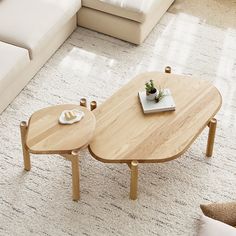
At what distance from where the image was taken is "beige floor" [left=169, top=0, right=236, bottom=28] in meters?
5.00

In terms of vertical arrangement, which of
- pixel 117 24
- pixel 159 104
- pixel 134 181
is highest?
pixel 159 104

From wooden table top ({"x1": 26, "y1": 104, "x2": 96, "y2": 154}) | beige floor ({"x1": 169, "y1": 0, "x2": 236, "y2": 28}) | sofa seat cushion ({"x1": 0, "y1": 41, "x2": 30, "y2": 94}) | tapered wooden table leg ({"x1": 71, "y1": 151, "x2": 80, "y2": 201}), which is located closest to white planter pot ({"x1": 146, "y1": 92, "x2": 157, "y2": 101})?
wooden table top ({"x1": 26, "y1": 104, "x2": 96, "y2": 154})

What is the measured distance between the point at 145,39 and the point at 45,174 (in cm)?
155

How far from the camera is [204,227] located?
3.29 m

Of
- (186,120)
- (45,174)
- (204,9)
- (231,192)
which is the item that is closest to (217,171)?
(231,192)

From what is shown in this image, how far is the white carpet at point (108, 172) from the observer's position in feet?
11.7

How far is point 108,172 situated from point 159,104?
540 mm

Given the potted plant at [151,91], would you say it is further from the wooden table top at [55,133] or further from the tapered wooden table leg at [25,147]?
the tapered wooden table leg at [25,147]

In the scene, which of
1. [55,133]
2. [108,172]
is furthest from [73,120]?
[108,172]

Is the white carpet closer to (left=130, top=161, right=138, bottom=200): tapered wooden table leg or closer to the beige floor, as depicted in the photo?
(left=130, top=161, right=138, bottom=200): tapered wooden table leg

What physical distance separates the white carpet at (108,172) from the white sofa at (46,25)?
12cm

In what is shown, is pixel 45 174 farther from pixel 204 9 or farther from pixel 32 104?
pixel 204 9

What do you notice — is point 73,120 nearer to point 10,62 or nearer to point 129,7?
point 10,62

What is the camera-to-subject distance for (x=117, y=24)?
4664mm
